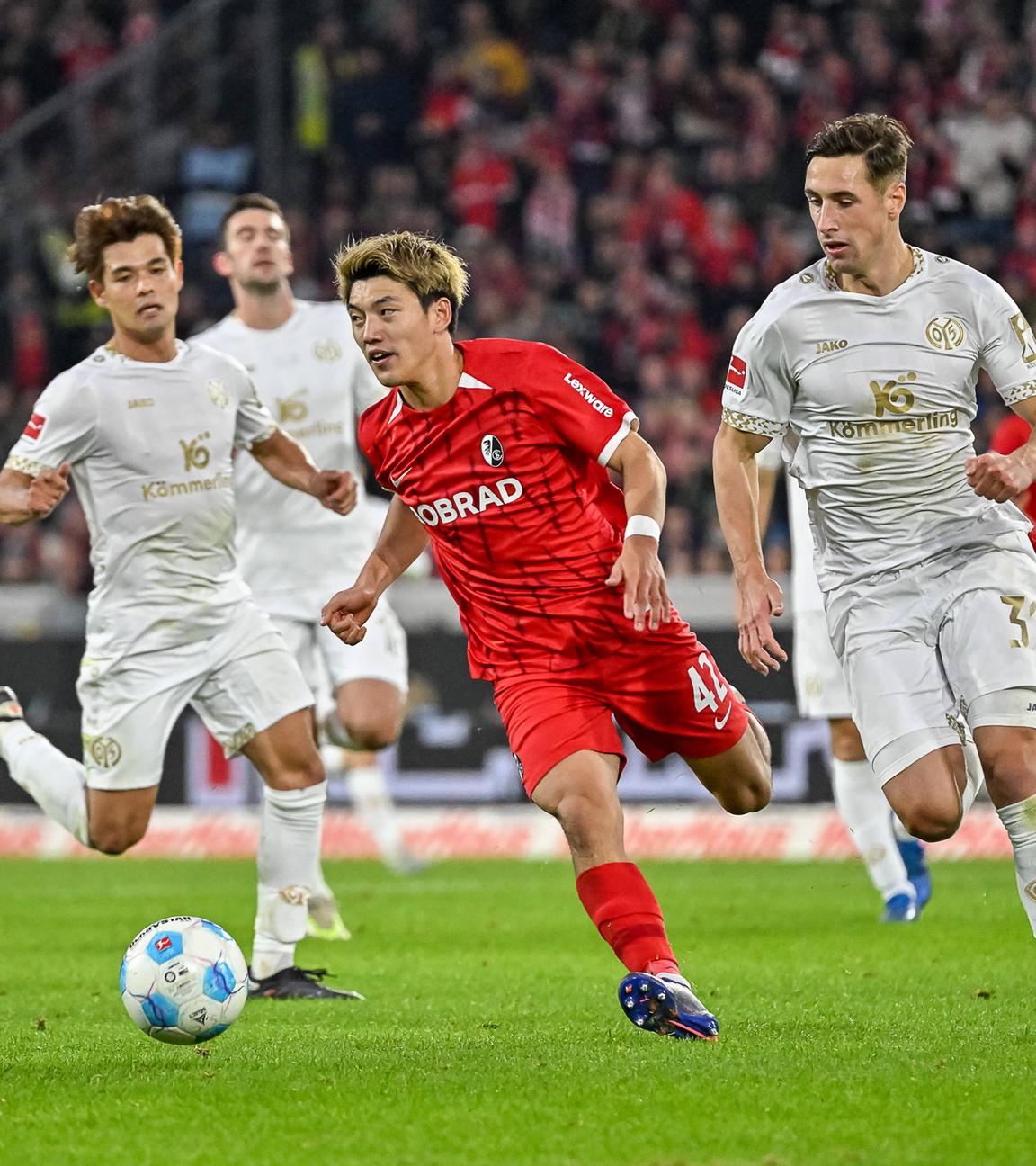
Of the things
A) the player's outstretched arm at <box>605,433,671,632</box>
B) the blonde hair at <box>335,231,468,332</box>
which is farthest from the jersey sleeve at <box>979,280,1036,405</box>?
the blonde hair at <box>335,231,468,332</box>

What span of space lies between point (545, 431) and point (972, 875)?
5.86 meters

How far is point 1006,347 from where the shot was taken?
561cm

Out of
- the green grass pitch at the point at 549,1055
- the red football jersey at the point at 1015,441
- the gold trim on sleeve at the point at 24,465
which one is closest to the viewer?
the green grass pitch at the point at 549,1055

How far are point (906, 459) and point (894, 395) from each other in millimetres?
192

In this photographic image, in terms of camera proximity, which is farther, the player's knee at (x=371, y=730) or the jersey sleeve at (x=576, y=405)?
the player's knee at (x=371, y=730)

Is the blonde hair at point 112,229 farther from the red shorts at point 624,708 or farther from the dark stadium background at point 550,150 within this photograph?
the dark stadium background at point 550,150

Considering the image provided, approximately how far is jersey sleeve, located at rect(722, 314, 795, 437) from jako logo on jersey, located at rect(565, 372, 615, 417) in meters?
0.40

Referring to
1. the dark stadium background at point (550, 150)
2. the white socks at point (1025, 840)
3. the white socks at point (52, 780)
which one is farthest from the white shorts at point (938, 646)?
the dark stadium background at point (550, 150)

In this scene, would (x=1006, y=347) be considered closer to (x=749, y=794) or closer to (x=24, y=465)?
(x=749, y=794)

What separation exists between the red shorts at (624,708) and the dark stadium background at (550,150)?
9810 millimetres

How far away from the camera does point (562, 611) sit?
5617 mm

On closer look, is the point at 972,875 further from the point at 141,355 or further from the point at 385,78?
the point at 385,78

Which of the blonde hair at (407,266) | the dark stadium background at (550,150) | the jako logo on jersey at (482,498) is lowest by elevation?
the jako logo on jersey at (482,498)

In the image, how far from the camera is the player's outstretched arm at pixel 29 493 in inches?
243
